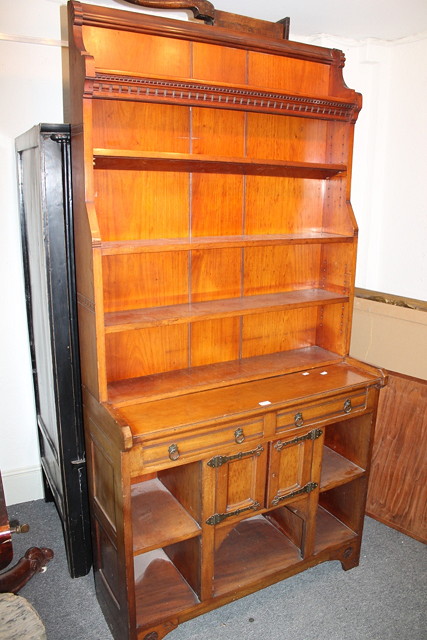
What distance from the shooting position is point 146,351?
2.24 m

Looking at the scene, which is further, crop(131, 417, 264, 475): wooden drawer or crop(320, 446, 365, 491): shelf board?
crop(320, 446, 365, 491): shelf board

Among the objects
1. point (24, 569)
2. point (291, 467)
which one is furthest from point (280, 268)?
point (24, 569)

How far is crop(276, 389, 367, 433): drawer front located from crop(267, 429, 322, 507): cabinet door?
5 cm

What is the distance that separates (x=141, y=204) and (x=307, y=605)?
1926 mm

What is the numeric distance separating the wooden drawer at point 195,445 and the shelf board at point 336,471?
519 mm

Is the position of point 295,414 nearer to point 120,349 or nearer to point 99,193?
point 120,349

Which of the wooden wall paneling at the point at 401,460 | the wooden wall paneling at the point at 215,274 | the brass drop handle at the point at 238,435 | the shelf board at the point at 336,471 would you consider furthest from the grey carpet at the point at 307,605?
the wooden wall paneling at the point at 215,274

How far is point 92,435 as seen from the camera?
209 cm

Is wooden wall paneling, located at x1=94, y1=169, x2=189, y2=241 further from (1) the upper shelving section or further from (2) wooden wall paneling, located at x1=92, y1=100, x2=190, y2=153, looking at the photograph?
(1) the upper shelving section

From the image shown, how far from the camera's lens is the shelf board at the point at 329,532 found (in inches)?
92.7

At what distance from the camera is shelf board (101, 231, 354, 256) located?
1841 millimetres

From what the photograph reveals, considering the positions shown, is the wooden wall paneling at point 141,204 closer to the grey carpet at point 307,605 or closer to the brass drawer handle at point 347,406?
the brass drawer handle at point 347,406

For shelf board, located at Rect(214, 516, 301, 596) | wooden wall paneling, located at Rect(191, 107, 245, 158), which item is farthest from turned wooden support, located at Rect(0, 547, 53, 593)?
wooden wall paneling, located at Rect(191, 107, 245, 158)

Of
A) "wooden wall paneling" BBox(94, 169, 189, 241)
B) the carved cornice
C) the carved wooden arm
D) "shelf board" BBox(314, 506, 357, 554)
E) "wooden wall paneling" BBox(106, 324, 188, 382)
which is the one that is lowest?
"shelf board" BBox(314, 506, 357, 554)
